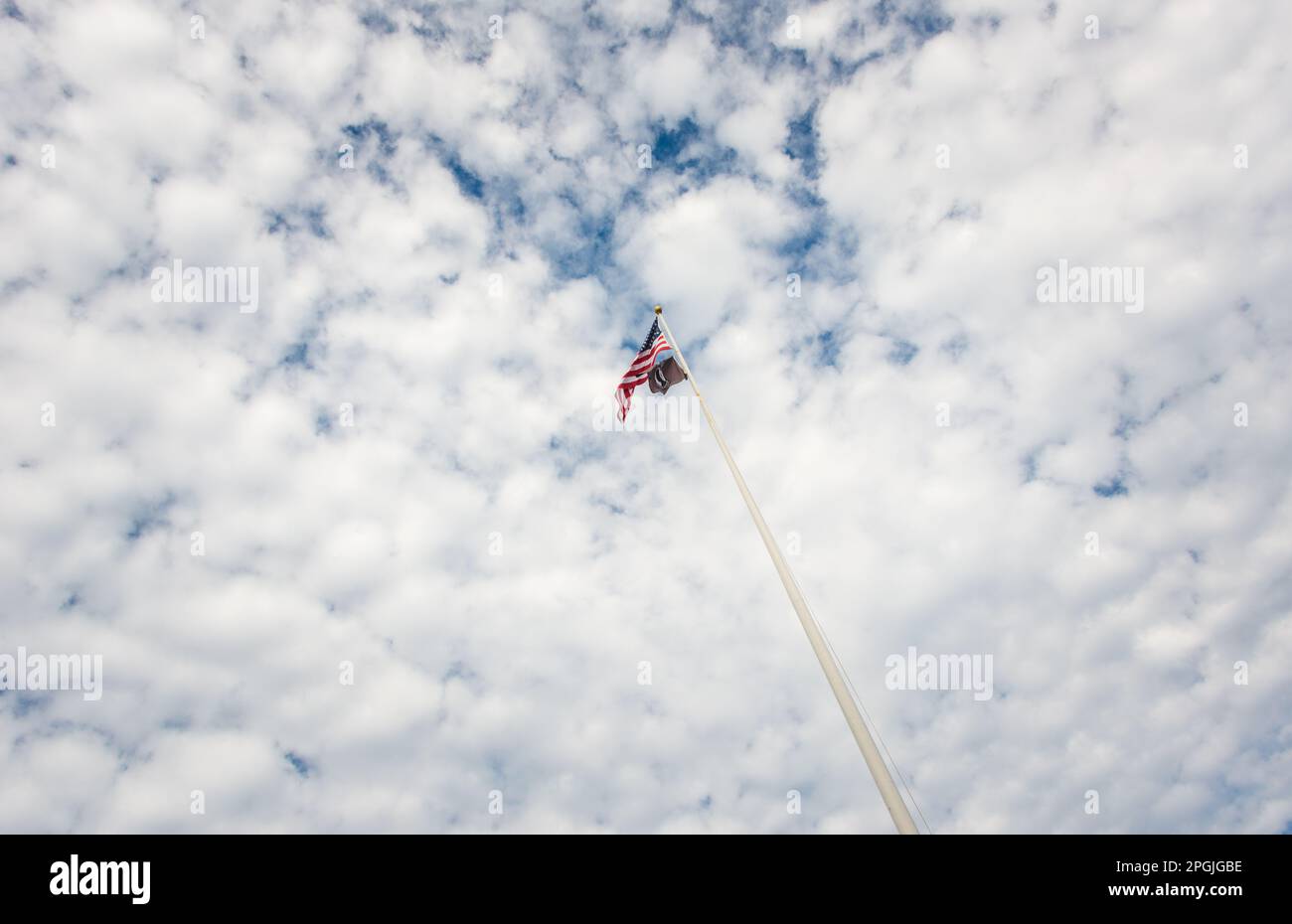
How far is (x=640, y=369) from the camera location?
17406 mm

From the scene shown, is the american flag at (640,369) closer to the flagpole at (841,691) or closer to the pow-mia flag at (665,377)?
the pow-mia flag at (665,377)

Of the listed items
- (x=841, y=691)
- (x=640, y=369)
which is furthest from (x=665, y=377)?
(x=841, y=691)

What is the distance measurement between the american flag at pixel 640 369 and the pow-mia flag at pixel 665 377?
1.07ft

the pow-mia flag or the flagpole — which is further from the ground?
the pow-mia flag

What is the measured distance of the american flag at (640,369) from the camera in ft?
56.4

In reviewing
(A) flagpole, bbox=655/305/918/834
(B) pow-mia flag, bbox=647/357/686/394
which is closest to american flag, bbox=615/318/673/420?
(B) pow-mia flag, bbox=647/357/686/394

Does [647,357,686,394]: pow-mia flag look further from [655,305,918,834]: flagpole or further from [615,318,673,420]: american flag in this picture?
[655,305,918,834]: flagpole

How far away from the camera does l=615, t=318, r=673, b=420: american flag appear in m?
17.2

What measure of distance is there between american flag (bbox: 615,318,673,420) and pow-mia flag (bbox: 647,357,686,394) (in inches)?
12.8

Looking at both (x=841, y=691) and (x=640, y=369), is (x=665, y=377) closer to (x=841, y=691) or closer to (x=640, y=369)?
(x=640, y=369)

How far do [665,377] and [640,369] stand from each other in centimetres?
87

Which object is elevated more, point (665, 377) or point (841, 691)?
point (665, 377)
